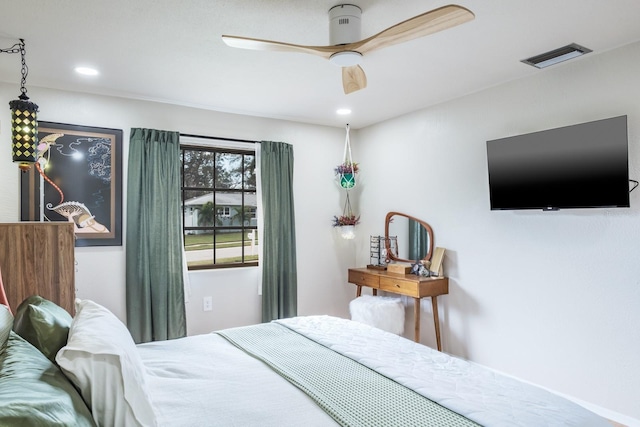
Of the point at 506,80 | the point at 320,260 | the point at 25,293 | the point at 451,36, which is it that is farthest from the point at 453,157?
the point at 25,293

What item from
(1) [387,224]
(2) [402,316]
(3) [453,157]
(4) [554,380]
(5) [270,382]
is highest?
(3) [453,157]

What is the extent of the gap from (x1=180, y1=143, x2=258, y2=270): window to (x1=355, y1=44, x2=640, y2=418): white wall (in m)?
1.57

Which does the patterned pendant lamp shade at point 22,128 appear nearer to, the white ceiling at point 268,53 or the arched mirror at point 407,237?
the white ceiling at point 268,53

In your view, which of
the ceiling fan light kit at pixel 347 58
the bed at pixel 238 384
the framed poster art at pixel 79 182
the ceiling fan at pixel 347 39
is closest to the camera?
the bed at pixel 238 384

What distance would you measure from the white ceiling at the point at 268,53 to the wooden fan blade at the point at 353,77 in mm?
205

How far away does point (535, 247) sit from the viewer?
3.19m

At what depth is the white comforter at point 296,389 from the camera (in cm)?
142

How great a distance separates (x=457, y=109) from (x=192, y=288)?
2.93 meters

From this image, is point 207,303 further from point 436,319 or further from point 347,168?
point 436,319

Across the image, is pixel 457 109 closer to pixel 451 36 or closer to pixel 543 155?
pixel 543 155

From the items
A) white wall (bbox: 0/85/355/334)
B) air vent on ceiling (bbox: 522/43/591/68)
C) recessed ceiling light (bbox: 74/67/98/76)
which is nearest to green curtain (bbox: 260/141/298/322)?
white wall (bbox: 0/85/355/334)

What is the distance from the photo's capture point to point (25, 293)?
7.93 feet

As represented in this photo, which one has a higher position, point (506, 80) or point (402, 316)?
point (506, 80)

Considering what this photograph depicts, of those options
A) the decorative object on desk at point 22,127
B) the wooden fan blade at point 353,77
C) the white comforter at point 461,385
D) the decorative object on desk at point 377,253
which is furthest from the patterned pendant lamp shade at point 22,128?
the decorative object on desk at point 377,253
